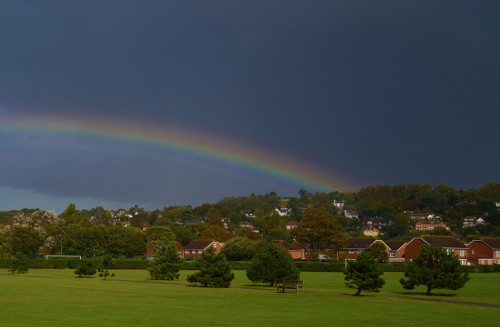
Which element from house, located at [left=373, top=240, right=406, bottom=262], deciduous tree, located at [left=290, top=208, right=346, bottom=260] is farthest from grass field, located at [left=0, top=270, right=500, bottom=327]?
house, located at [left=373, top=240, right=406, bottom=262]

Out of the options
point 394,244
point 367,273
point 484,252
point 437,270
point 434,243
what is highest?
point 434,243

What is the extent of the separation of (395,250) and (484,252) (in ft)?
79.1

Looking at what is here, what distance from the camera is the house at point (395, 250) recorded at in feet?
506

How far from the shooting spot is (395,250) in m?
160

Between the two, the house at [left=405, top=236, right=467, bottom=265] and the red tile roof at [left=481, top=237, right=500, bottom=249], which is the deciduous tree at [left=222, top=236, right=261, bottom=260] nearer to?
the house at [left=405, top=236, right=467, bottom=265]

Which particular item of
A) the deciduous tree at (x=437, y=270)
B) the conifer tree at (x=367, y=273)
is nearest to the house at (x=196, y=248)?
the deciduous tree at (x=437, y=270)

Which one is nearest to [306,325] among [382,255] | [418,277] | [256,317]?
[256,317]

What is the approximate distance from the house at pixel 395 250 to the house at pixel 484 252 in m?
18.8

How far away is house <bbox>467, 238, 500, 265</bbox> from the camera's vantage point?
6107 inches

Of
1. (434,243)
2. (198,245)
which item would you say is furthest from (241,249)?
(198,245)

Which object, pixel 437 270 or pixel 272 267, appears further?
pixel 272 267

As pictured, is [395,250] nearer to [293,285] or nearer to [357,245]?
[357,245]

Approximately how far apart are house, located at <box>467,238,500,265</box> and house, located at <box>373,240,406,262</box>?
61.8ft

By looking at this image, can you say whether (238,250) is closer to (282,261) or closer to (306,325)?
(282,261)
